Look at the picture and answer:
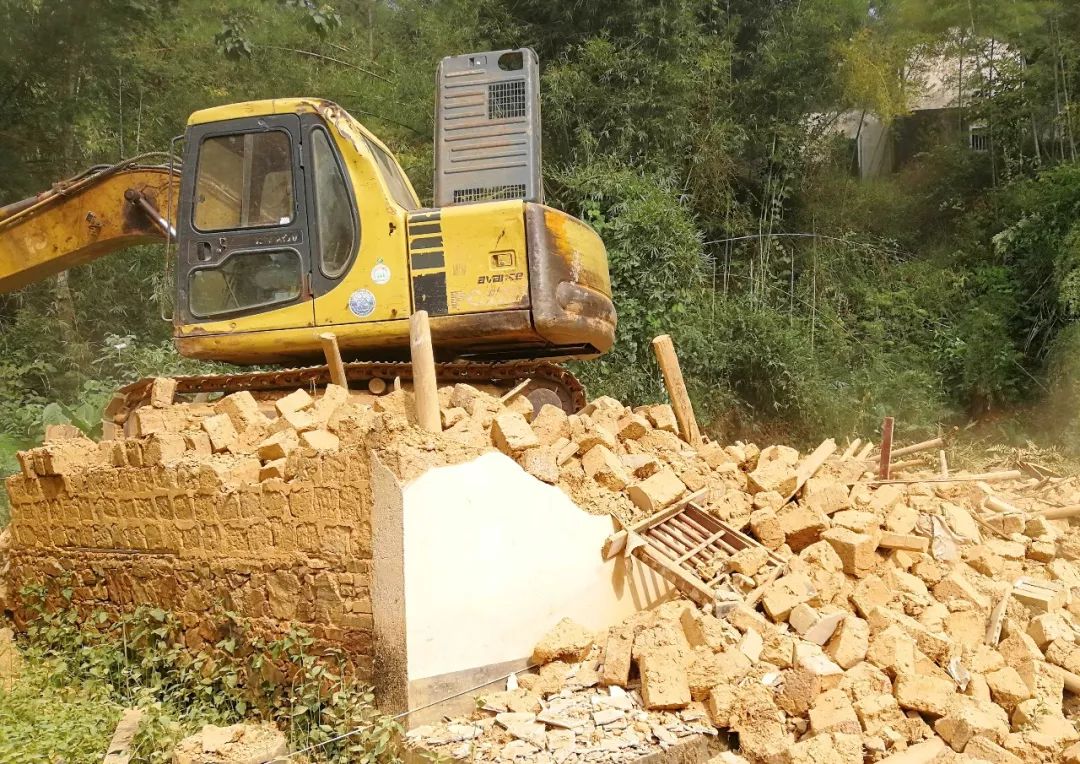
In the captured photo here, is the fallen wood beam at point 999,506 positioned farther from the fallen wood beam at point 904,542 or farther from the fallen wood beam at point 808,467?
the fallen wood beam at point 904,542

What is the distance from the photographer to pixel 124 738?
15.5 ft

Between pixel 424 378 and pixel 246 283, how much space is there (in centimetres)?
182

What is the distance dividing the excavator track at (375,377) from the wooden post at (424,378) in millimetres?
942

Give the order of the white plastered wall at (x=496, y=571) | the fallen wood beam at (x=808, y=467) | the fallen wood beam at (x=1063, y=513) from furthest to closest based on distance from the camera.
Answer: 1. the fallen wood beam at (x=1063, y=513)
2. the fallen wood beam at (x=808, y=467)
3. the white plastered wall at (x=496, y=571)

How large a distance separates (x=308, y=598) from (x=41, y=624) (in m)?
2.56

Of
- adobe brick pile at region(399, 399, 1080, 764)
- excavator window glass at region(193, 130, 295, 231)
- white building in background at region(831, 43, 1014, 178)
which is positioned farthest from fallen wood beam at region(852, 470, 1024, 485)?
white building in background at region(831, 43, 1014, 178)

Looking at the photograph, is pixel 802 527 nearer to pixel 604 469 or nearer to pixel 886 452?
pixel 604 469

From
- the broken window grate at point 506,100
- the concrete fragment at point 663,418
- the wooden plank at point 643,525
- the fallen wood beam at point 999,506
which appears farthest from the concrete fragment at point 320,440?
the fallen wood beam at point 999,506

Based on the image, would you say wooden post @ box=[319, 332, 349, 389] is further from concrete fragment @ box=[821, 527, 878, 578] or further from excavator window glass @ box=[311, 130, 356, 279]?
concrete fragment @ box=[821, 527, 878, 578]

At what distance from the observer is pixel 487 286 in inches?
249

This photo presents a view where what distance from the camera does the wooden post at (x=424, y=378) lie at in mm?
5080

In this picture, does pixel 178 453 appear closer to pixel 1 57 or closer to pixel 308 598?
pixel 308 598

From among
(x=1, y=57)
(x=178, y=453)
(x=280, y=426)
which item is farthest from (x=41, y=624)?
(x=1, y=57)

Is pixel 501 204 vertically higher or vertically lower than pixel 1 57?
lower
